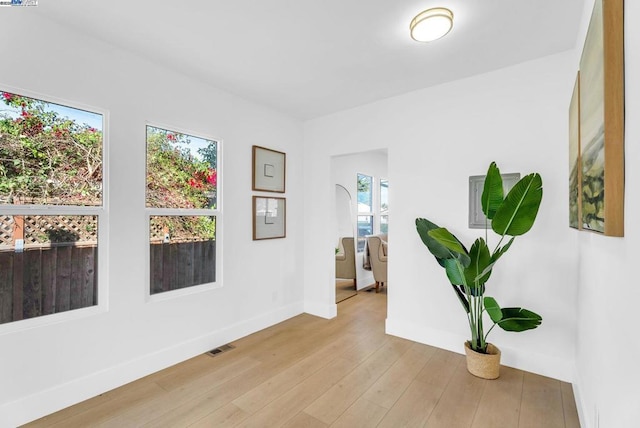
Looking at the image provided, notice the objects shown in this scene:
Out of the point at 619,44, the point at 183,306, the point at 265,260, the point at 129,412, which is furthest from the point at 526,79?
the point at 129,412

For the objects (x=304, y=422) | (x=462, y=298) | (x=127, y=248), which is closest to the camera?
(x=304, y=422)

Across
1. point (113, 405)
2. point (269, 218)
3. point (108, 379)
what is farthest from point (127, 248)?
point (269, 218)

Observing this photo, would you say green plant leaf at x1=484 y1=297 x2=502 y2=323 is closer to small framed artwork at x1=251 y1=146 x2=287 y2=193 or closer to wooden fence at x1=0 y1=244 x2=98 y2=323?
small framed artwork at x1=251 y1=146 x2=287 y2=193

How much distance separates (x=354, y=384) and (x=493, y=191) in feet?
6.13

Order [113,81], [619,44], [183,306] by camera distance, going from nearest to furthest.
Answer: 1. [619,44]
2. [113,81]
3. [183,306]

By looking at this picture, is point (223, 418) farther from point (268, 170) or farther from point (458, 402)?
point (268, 170)

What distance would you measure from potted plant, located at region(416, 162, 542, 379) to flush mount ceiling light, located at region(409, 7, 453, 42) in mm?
1033

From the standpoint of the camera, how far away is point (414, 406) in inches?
84.0

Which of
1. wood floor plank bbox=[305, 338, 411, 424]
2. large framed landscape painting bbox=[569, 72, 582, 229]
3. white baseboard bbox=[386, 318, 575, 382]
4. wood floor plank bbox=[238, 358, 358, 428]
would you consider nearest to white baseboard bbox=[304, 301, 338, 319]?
white baseboard bbox=[386, 318, 575, 382]

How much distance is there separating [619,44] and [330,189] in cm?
311

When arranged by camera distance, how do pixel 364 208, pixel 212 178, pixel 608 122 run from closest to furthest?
pixel 608 122
pixel 212 178
pixel 364 208

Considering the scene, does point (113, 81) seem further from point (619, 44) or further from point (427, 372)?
point (427, 372)

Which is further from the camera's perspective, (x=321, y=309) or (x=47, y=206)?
(x=321, y=309)

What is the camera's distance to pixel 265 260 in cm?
366
